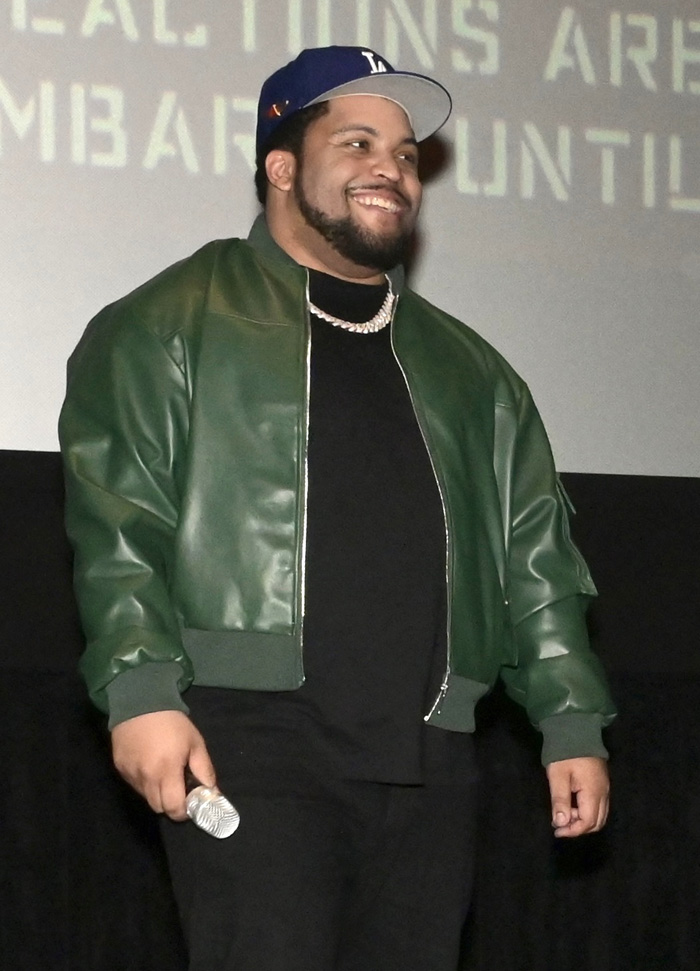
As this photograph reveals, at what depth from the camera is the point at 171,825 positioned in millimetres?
1780

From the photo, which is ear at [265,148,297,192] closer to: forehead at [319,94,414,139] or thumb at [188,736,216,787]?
forehead at [319,94,414,139]

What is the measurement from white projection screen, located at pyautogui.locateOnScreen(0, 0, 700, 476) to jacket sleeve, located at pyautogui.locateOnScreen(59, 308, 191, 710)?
841mm

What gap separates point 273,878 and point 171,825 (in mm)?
147

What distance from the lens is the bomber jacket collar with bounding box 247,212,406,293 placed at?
210cm

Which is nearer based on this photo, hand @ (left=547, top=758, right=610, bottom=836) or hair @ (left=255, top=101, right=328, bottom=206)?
hand @ (left=547, top=758, right=610, bottom=836)

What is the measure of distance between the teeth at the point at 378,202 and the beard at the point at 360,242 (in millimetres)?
31

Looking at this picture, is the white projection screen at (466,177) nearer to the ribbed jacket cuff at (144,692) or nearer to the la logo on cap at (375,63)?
the la logo on cap at (375,63)

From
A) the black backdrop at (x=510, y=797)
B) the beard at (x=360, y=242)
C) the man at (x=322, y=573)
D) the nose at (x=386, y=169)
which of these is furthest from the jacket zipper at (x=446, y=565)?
the black backdrop at (x=510, y=797)

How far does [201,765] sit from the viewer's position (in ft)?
5.47

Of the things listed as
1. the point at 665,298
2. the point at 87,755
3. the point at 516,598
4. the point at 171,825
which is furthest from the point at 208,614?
the point at 665,298

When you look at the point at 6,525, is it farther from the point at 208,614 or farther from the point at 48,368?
the point at 208,614

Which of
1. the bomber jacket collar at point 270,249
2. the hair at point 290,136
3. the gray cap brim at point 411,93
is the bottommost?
the bomber jacket collar at point 270,249

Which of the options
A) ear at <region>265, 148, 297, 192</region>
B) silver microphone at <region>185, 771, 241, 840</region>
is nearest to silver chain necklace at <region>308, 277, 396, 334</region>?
ear at <region>265, 148, 297, 192</region>

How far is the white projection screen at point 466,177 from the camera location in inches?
110
